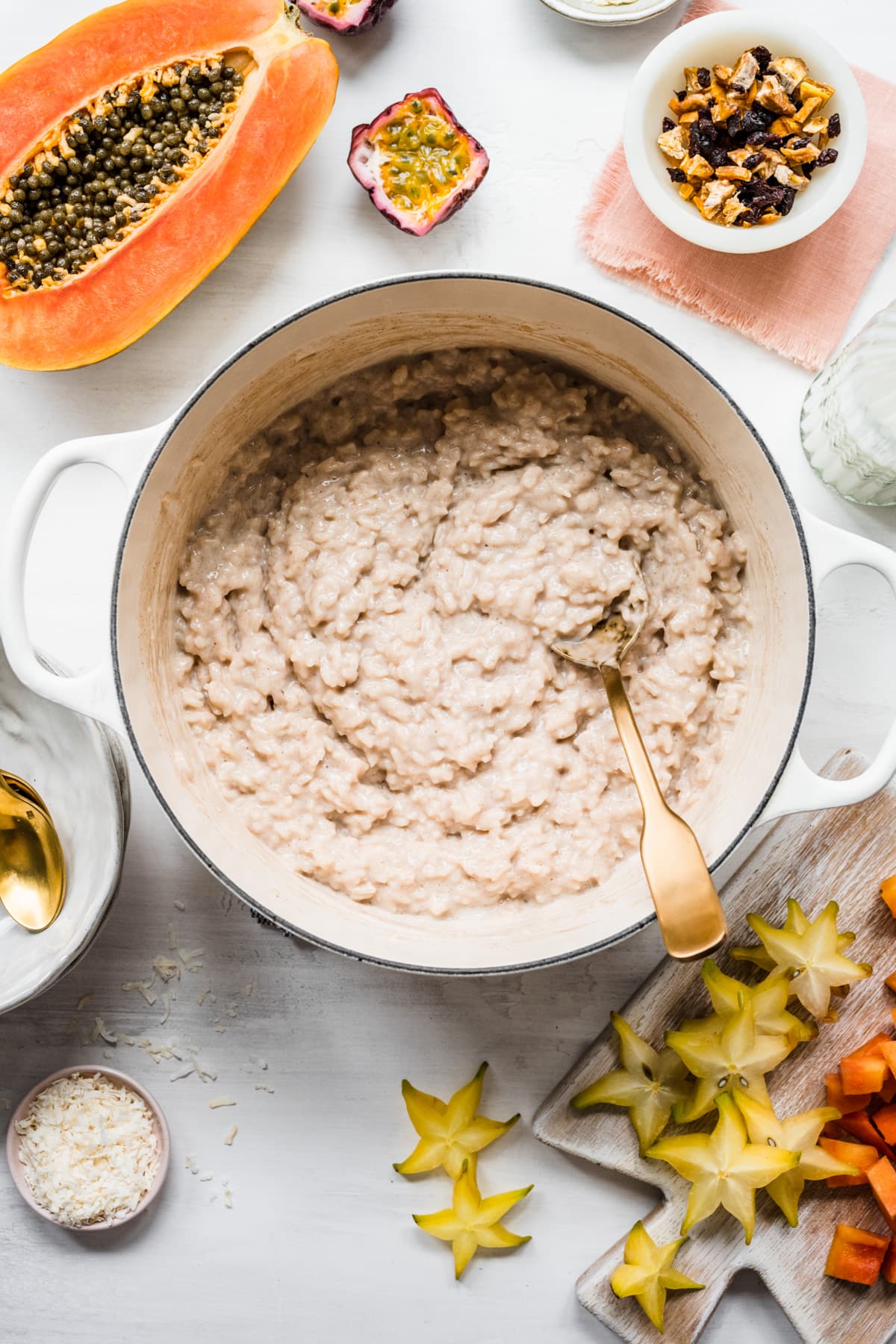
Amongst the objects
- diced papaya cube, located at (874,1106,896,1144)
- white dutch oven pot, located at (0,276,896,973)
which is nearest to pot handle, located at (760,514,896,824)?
white dutch oven pot, located at (0,276,896,973)

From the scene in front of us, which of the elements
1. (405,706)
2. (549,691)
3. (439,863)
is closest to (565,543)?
(549,691)

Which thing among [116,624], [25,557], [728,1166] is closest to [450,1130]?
[728,1166]

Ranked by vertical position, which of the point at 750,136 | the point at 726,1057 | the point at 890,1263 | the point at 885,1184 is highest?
the point at 750,136

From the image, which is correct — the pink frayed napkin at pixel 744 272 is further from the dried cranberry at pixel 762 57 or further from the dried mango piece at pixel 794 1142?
the dried mango piece at pixel 794 1142

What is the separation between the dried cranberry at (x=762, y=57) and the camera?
1.49 metres

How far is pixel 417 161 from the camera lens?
1.53 metres

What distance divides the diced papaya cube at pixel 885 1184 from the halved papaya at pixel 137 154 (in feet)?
5.04

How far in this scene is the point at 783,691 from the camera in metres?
1.33

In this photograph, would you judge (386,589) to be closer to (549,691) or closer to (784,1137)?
(549,691)

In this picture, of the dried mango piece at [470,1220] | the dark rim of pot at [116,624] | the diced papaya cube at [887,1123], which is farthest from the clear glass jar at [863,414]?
the dried mango piece at [470,1220]

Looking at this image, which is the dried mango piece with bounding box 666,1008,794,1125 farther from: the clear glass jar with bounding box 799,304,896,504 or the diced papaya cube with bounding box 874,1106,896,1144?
the clear glass jar with bounding box 799,304,896,504

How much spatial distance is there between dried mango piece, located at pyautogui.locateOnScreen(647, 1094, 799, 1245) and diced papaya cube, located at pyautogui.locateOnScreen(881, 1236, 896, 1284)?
8.6 inches

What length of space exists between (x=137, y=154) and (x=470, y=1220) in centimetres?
158

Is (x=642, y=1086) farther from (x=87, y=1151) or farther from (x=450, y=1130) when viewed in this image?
(x=87, y=1151)
